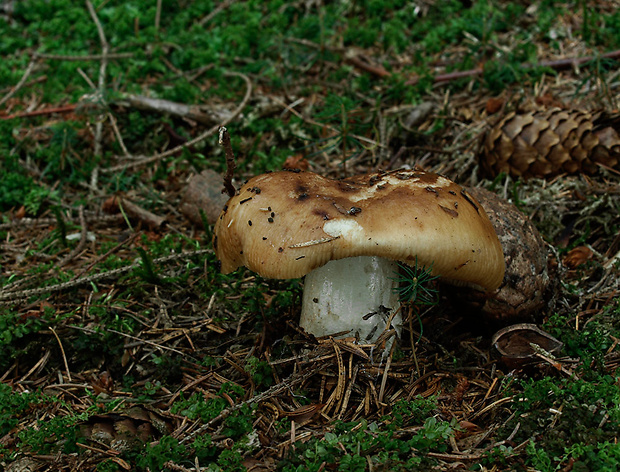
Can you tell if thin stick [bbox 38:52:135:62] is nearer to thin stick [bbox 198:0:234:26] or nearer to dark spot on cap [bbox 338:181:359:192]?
thin stick [bbox 198:0:234:26]

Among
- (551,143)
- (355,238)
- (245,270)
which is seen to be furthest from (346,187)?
(551,143)

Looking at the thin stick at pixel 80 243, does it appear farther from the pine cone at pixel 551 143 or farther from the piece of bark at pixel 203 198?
the pine cone at pixel 551 143

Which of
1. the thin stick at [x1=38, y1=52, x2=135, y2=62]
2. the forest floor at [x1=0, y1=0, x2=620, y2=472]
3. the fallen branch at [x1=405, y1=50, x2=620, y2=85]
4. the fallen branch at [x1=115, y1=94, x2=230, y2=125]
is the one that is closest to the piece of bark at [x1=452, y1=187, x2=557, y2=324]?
the forest floor at [x1=0, y1=0, x2=620, y2=472]

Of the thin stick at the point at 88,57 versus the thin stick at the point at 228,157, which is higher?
the thin stick at the point at 228,157

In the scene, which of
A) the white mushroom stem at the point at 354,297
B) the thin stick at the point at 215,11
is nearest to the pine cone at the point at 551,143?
the white mushroom stem at the point at 354,297

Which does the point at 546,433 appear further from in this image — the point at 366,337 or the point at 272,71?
the point at 272,71

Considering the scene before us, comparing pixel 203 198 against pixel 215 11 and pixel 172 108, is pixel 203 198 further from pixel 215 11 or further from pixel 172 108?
pixel 215 11

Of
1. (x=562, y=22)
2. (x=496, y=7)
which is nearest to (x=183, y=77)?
(x=496, y=7)
